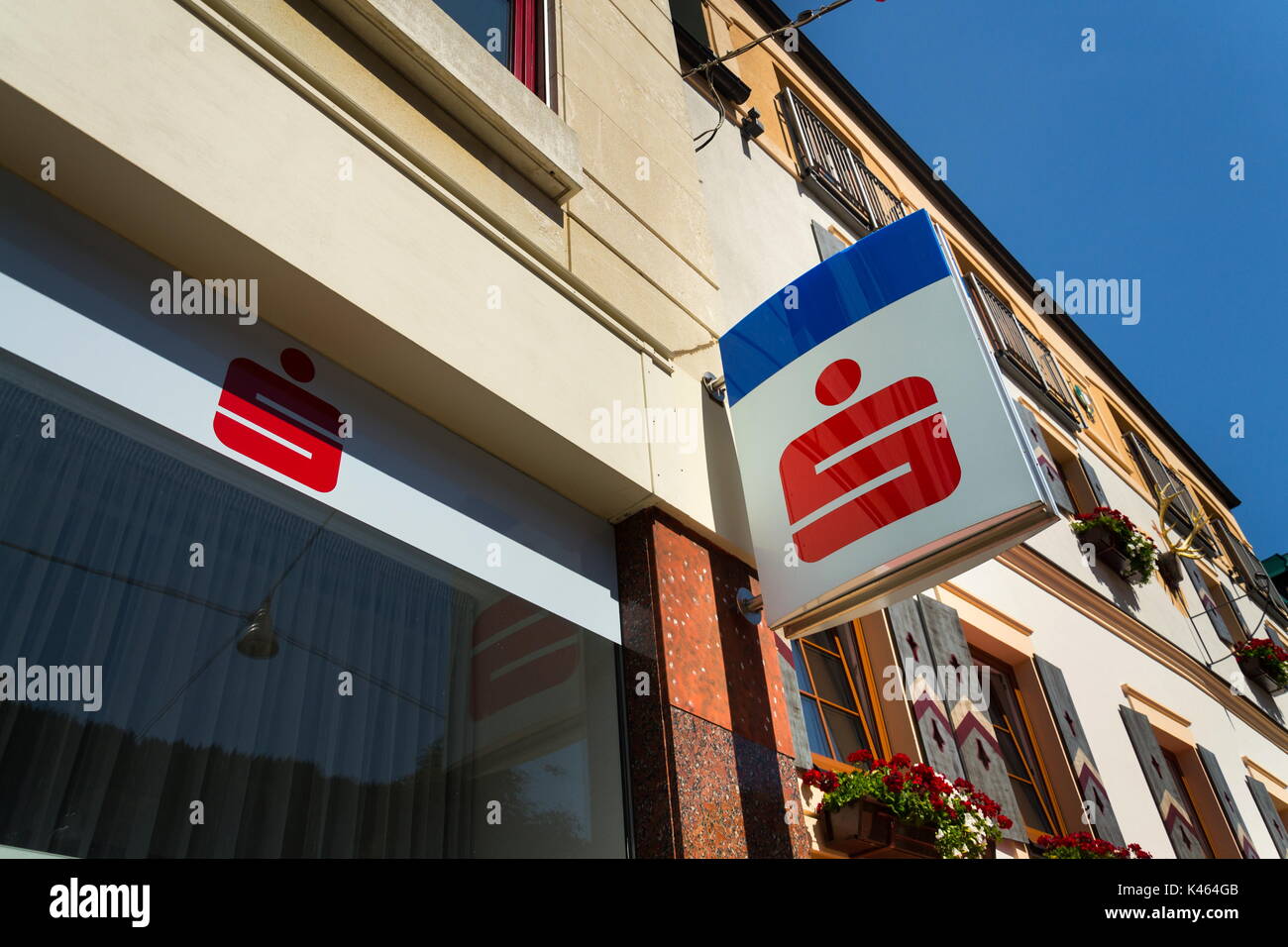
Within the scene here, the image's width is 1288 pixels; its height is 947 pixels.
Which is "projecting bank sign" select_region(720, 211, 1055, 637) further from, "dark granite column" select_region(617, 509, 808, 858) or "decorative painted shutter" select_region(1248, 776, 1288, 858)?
"decorative painted shutter" select_region(1248, 776, 1288, 858)

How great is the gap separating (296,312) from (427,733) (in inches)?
54.4

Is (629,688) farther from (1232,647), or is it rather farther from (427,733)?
(1232,647)

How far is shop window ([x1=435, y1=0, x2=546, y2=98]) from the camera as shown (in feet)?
15.5

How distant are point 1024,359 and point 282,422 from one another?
9.91 m

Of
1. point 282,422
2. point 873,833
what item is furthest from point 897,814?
point 282,422

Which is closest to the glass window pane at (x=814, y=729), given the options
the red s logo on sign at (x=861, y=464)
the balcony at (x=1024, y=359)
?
the red s logo on sign at (x=861, y=464)

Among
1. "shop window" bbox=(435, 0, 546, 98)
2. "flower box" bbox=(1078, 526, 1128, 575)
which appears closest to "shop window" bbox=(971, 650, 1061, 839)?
"flower box" bbox=(1078, 526, 1128, 575)

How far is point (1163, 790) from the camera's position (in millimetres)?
7281

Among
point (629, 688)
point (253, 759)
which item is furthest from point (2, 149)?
point (629, 688)

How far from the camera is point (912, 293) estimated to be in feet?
13.2

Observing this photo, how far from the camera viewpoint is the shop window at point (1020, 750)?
6.19m

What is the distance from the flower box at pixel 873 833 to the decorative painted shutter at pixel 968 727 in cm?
124

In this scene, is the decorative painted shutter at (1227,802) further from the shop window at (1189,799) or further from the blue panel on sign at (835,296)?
the blue panel on sign at (835,296)
